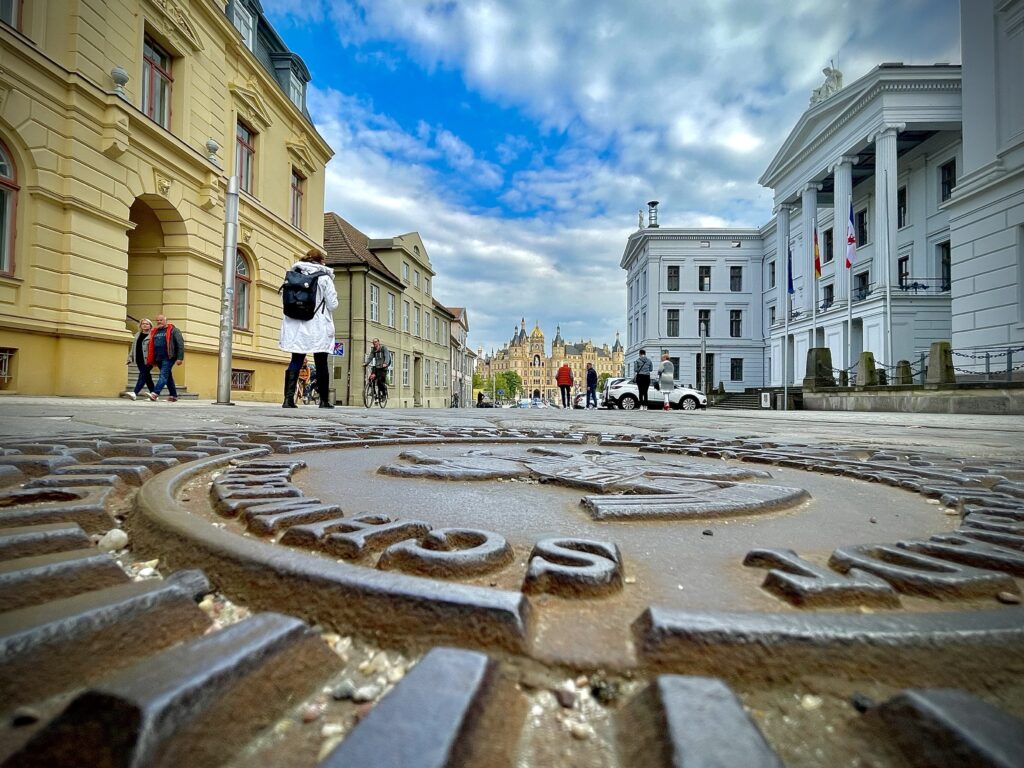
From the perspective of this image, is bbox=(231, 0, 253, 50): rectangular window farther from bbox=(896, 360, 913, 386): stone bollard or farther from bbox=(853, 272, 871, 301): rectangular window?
bbox=(853, 272, 871, 301): rectangular window

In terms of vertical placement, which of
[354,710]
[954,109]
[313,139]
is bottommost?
[354,710]

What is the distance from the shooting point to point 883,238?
2280 centimetres

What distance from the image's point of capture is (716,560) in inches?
45.6

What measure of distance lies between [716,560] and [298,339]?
7.36 m

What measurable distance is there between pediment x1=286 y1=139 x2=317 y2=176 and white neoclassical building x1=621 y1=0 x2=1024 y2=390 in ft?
68.4

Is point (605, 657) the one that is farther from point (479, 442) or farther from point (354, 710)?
point (479, 442)

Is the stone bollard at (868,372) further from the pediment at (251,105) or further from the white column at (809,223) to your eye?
the pediment at (251,105)

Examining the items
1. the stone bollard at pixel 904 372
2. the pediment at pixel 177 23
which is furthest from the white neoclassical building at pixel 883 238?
the pediment at pixel 177 23

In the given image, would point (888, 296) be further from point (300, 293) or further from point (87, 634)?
point (87, 634)

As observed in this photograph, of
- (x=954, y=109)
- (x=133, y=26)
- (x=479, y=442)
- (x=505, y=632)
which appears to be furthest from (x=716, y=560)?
(x=954, y=109)

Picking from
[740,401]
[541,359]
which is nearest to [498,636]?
[740,401]

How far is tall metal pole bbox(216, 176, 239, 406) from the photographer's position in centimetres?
954

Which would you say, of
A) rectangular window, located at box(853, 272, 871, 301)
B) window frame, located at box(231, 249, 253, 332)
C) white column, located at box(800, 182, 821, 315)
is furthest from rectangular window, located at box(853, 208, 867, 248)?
window frame, located at box(231, 249, 253, 332)

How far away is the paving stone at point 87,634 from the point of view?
0.66 metres
